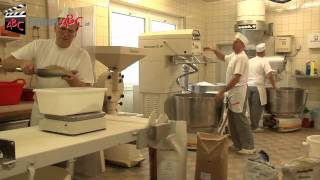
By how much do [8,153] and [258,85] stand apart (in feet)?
14.3

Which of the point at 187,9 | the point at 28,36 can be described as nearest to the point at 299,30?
the point at 187,9

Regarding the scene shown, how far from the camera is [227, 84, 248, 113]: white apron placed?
12.7 feet

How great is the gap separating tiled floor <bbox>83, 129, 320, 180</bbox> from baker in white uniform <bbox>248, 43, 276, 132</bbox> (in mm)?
336

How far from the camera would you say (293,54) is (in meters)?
5.95

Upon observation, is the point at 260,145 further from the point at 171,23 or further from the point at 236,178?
the point at 171,23

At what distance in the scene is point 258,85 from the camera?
4992 millimetres

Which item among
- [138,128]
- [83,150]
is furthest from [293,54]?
[83,150]

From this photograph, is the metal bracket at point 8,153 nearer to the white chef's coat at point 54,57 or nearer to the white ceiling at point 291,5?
the white chef's coat at point 54,57

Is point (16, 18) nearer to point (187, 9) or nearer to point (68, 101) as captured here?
point (68, 101)

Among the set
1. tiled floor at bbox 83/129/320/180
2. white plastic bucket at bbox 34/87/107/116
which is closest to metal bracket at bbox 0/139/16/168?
white plastic bucket at bbox 34/87/107/116

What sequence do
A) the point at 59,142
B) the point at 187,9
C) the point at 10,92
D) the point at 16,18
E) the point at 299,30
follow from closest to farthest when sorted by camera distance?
the point at 59,142 < the point at 10,92 < the point at 16,18 < the point at 299,30 < the point at 187,9

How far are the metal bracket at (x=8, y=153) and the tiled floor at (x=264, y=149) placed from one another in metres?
1.95

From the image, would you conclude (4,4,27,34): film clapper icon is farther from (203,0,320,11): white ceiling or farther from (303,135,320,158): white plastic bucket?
(203,0,320,11): white ceiling

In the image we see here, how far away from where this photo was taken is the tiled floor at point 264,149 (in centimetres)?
315
